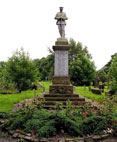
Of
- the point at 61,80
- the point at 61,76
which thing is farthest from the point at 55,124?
the point at 61,76

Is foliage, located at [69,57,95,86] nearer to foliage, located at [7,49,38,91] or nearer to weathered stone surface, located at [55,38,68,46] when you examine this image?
foliage, located at [7,49,38,91]

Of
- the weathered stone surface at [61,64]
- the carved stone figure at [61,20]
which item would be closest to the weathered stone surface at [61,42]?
the carved stone figure at [61,20]

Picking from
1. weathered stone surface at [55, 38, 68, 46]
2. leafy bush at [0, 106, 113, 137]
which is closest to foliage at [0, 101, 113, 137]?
leafy bush at [0, 106, 113, 137]

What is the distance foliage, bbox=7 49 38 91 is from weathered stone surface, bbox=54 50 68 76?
7.12m

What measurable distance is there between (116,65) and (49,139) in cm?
1172

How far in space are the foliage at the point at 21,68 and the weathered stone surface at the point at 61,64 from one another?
280 inches

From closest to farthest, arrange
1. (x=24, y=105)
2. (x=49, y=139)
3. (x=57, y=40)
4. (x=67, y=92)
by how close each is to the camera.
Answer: (x=49, y=139), (x=24, y=105), (x=67, y=92), (x=57, y=40)

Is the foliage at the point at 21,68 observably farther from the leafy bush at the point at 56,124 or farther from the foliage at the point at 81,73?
the foliage at the point at 81,73

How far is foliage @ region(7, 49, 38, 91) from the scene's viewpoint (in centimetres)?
1744

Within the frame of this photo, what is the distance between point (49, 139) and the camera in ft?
15.6

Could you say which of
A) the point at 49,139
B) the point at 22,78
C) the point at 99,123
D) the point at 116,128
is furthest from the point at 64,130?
the point at 22,78

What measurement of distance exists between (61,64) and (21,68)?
735 centimetres

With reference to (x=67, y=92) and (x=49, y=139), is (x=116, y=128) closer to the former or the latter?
(x=49, y=139)

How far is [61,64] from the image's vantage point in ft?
36.3
